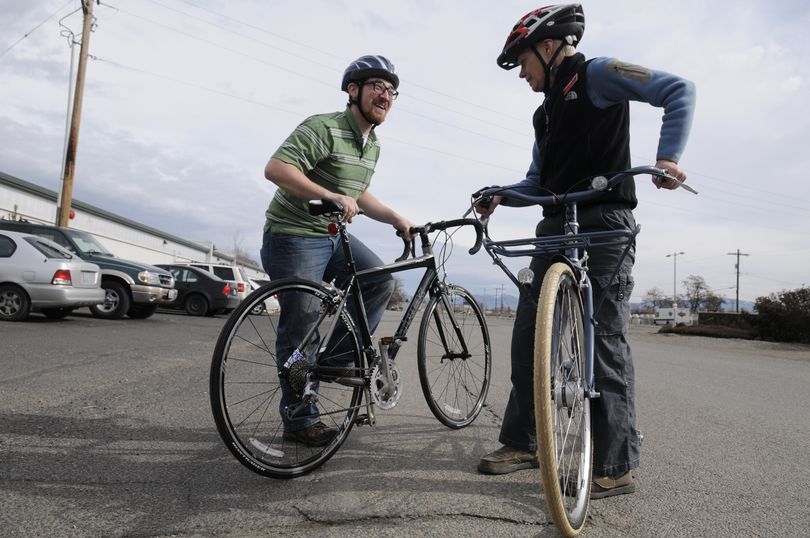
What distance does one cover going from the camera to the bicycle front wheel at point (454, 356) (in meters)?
3.70

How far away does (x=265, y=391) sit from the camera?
3.16 metres

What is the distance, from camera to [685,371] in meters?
8.45

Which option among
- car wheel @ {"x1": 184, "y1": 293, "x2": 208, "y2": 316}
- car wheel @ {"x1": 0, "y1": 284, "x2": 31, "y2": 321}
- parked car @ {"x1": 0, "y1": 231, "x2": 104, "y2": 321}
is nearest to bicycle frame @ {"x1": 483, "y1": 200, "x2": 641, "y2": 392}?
parked car @ {"x1": 0, "y1": 231, "x2": 104, "y2": 321}

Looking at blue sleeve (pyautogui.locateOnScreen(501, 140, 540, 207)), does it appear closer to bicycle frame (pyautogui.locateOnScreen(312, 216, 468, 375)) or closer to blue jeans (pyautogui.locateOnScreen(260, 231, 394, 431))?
bicycle frame (pyautogui.locateOnScreen(312, 216, 468, 375))

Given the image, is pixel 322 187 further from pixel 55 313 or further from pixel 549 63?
pixel 55 313

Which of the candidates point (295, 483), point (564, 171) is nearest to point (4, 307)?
point (295, 483)

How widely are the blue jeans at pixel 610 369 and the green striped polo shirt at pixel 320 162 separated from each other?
1.22 metres

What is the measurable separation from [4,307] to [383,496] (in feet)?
33.1

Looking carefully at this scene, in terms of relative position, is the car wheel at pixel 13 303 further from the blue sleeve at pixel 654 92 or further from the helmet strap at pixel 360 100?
the blue sleeve at pixel 654 92

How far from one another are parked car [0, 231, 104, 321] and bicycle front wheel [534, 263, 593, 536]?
33.0ft

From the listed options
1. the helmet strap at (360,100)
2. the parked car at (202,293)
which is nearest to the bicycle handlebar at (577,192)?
the helmet strap at (360,100)

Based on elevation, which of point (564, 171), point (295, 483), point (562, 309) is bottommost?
point (295, 483)

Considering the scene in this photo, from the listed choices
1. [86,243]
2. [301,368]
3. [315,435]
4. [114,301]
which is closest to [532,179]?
[301,368]

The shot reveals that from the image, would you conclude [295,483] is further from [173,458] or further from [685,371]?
[685,371]
